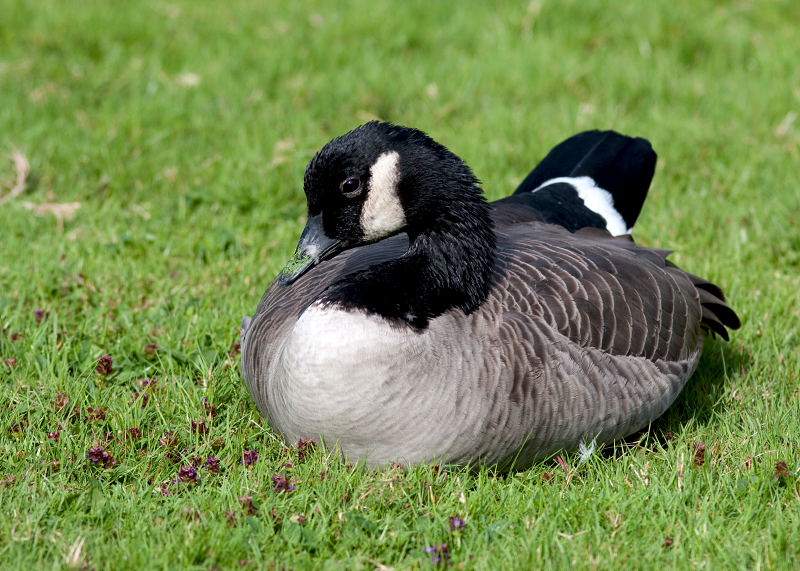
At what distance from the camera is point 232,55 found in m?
8.57

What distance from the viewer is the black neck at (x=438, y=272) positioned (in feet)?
11.8

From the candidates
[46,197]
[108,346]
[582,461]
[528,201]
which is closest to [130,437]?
[108,346]

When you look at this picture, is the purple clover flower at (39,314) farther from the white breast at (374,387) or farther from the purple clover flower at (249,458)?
the white breast at (374,387)

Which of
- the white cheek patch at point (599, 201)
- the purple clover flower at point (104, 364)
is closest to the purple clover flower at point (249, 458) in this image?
the purple clover flower at point (104, 364)

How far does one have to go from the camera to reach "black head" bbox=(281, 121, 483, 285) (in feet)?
11.9

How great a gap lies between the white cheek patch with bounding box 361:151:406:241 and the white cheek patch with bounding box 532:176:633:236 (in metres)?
2.00

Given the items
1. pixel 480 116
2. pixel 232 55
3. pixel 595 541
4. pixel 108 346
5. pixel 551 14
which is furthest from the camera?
pixel 551 14

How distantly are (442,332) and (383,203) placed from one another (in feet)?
1.98

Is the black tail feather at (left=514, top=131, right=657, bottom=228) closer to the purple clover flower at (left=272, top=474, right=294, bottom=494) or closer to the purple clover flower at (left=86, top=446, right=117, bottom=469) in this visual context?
the purple clover flower at (left=272, top=474, right=294, bottom=494)

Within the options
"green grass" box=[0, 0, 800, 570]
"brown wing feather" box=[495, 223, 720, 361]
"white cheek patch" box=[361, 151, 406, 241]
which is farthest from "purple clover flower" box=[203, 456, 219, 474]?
"brown wing feather" box=[495, 223, 720, 361]

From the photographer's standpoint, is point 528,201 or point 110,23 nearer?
point 528,201

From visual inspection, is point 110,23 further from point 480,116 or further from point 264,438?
point 264,438

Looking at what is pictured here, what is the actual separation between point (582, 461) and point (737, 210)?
3.27 m

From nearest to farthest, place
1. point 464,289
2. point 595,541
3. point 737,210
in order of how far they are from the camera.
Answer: point 595,541, point 464,289, point 737,210
